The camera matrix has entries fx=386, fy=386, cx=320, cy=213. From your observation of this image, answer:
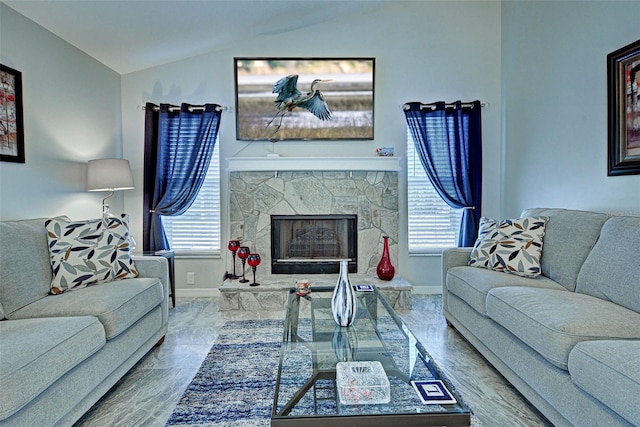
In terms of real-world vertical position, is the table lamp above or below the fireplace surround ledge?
above

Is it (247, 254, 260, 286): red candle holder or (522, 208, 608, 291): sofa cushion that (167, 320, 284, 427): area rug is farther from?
(522, 208, 608, 291): sofa cushion

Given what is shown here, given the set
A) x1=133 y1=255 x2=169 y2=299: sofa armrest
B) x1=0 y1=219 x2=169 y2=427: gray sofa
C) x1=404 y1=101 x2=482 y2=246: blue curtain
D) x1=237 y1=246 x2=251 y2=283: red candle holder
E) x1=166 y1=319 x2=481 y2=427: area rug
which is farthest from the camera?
x1=404 y1=101 x2=482 y2=246: blue curtain

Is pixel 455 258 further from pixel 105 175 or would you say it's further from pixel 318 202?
pixel 105 175

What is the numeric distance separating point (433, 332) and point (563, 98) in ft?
7.42

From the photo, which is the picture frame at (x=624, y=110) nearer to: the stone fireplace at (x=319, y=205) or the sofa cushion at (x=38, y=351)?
the stone fireplace at (x=319, y=205)

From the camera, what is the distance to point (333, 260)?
4.26 meters

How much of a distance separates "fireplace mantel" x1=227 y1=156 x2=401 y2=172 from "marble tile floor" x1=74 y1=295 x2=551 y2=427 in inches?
59.5

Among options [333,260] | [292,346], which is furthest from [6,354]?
[333,260]

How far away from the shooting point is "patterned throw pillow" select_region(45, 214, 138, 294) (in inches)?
96.5

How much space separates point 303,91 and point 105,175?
2.14 metres

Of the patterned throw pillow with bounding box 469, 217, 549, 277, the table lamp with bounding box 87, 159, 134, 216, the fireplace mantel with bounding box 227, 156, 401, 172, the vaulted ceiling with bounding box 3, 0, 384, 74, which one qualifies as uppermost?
the vaulted ceiling with bounding box 3, 0, 384, 74

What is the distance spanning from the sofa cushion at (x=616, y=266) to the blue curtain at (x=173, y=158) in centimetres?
350

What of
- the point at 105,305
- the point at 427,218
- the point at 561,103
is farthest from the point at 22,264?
the point at 561,103

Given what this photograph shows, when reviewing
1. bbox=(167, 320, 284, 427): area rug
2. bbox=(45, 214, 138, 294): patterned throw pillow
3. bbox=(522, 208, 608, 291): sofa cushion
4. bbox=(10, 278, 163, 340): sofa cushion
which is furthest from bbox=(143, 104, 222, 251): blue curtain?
bbox=(522, 208, 608, 291): sofa cushion
